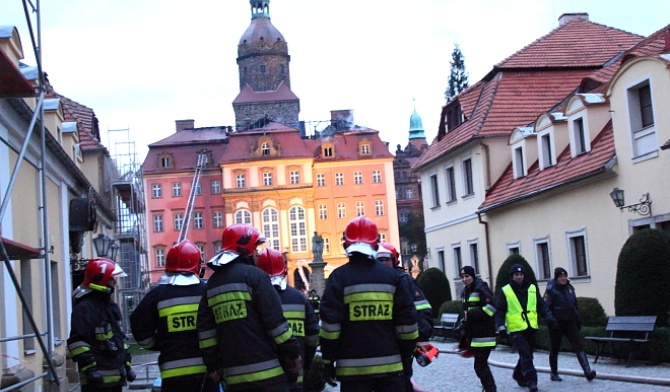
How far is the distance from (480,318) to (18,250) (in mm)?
5643

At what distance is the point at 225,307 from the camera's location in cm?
731

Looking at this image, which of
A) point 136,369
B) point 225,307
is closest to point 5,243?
point 225,307

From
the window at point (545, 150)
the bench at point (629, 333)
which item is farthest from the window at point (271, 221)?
the bench at point (629, 333)

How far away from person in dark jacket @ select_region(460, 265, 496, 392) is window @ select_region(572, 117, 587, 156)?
47.5 ft

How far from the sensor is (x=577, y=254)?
26250 mm

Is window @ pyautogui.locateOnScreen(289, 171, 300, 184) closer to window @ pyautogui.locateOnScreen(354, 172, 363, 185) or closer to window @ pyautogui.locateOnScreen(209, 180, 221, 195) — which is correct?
window @ pyautogui.locateOnScreen(354, 172, 363, 185)

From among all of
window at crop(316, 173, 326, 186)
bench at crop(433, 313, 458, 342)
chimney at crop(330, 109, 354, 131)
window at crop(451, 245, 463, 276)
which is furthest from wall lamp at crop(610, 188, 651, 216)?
chimney at crop(330, 109, 354, 131)

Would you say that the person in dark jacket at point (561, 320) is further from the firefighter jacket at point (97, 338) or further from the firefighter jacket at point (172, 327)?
the firefighter jacket at point (172, 327)

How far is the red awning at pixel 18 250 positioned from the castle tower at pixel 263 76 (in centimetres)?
9420

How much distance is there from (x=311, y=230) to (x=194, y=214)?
1139 centimetres

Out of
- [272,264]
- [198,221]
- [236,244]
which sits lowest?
[272,264]

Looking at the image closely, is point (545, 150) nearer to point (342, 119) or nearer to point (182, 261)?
point (182, 261)

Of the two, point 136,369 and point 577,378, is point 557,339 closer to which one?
point 577,378

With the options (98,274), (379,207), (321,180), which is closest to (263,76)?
(321,180)
